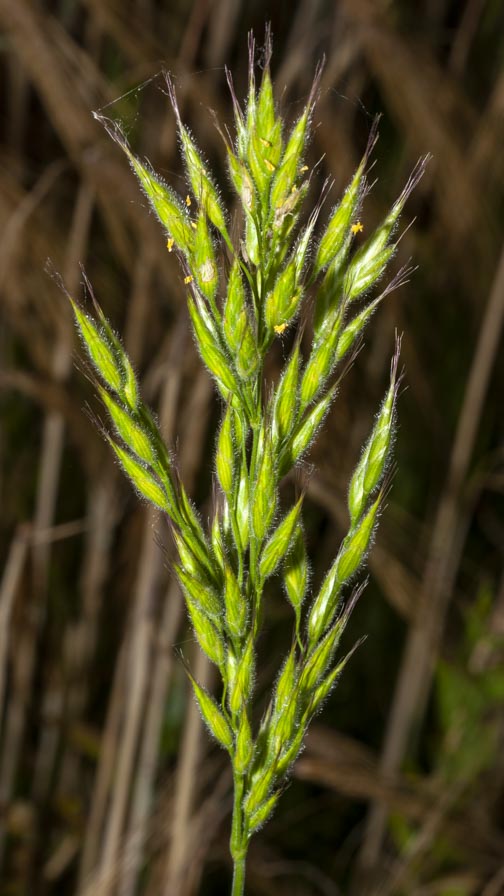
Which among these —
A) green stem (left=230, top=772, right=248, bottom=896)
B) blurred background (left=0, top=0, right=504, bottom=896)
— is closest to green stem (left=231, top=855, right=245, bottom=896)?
green stem (left=230, top=772, right=248, bottom=896)

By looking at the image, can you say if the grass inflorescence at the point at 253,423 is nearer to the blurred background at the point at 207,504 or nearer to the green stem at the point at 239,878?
the green stem at the point at 239,878

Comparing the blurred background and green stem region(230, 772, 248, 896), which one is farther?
the blurred background

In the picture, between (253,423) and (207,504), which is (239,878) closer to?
(253,423)

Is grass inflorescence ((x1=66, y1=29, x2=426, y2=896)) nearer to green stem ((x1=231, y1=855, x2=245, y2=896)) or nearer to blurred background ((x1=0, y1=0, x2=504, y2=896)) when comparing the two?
green stem ((x1=231, y1=855, x2=245, y2=896))

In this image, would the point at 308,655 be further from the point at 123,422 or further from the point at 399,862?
the point at 399,862

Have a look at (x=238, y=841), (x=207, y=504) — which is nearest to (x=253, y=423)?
(x=238, y=841)

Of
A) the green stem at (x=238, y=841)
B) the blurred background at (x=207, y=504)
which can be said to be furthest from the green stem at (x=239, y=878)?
the blurred background at (x=207, y=504)

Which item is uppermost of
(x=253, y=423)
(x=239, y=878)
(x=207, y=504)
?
(x=207, y=504)
